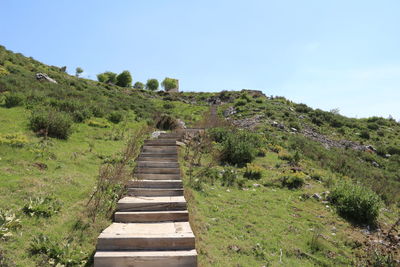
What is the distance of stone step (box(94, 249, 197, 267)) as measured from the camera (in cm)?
393

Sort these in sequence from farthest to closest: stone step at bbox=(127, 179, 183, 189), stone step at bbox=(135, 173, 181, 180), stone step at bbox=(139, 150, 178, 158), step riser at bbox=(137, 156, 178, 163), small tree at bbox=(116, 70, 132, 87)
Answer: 1. small tree at bbox=(116, 70, 132, 87)
2. stone step at bbox=(139, 150, 178, 158)
3. step riser at bbox=(137, 156, 178, 163)
4. stone step at bbox=(135, 173, 181, 180)
5. stone step at bbox=(127, 179, 183, 189)

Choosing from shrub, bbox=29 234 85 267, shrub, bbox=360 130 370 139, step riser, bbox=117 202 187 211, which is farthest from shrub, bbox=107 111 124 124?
shrub, bbox=360 130 370 139

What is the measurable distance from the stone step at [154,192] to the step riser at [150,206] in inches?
31.3

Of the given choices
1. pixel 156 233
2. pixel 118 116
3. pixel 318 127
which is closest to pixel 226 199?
pixel 156 233

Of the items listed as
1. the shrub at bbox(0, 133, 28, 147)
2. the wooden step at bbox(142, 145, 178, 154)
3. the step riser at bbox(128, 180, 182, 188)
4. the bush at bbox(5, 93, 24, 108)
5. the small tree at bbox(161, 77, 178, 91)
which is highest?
the small tree at bbox(161, 77, 178, 91)

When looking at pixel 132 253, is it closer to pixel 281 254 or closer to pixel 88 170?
pixel 281 254

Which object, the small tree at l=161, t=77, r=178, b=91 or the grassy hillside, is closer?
the grassy hillside

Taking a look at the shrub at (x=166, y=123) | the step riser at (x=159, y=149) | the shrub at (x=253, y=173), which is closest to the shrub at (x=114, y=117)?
the shrub at (x=166, y=123)

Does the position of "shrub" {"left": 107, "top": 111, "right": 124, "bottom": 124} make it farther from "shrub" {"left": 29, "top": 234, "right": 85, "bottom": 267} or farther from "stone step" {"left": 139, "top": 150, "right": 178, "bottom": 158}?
"shrub" {"left": 29, "top": 234, "right": 85, "bottom": 267}

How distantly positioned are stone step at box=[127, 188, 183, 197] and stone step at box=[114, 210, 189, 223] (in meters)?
1.02

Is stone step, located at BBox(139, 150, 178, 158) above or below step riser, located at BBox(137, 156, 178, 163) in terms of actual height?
above

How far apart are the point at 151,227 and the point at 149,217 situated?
1.28ft

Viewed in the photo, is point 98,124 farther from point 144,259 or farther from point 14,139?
point 144,259

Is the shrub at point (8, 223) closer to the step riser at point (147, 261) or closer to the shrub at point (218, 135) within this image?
the step riser at point (147, 261)
